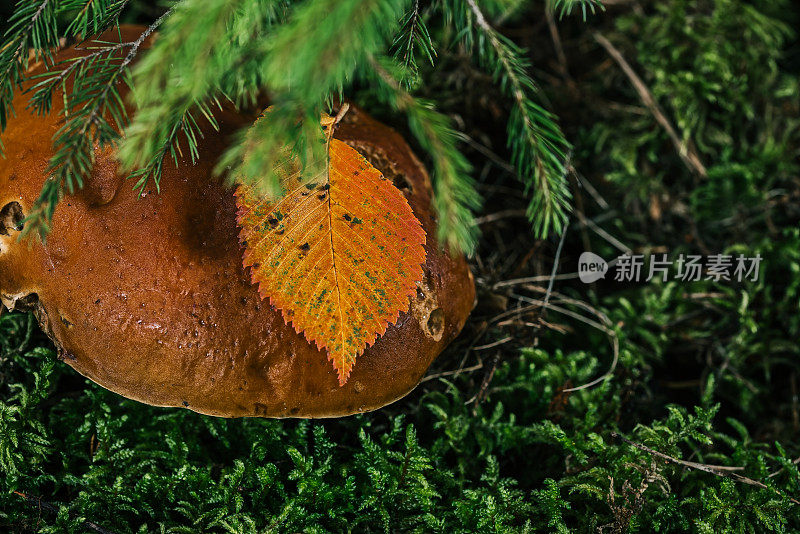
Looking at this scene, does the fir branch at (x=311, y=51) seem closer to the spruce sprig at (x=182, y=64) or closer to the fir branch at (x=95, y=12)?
the spruce sprig at (x=182, y=64)

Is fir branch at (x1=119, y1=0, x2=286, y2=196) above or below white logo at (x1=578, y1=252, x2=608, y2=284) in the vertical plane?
above

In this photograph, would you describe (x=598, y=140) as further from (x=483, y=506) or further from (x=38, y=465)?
(x=38, y=465)

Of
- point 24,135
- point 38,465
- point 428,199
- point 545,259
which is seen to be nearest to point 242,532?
point 38,465

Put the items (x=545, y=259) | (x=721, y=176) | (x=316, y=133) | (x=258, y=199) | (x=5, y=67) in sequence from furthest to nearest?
(x=721, y=176) → (x=545, y=259) → (x=258, y=199) → (x=5, y=67) → (x=316, y=133)

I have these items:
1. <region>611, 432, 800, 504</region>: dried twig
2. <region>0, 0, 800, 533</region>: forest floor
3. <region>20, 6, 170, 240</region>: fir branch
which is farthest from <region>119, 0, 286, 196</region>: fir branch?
<region>611, 432, 800, 504</region>: dried twig

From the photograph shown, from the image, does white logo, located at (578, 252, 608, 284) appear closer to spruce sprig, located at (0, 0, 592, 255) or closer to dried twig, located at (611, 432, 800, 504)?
dried twig, located at (611, 432, 800, 504)

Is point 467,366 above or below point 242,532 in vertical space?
below
